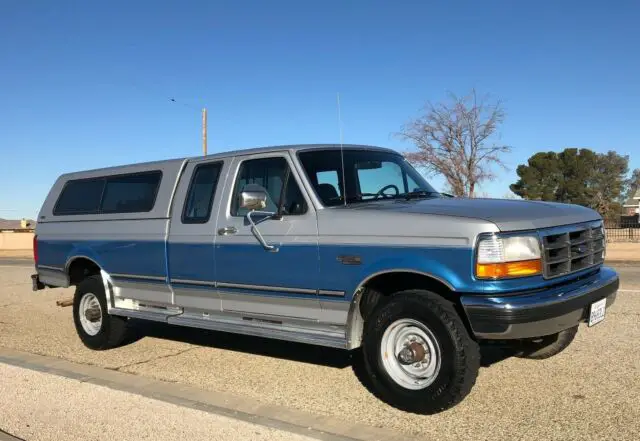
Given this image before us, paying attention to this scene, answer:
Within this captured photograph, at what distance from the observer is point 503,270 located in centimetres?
410

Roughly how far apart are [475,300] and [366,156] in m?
2.17

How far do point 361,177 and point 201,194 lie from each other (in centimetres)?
162

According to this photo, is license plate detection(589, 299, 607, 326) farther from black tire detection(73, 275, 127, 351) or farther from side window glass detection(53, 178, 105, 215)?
side window glass detection(53, 178, 105, 215)

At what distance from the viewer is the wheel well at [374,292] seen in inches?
183

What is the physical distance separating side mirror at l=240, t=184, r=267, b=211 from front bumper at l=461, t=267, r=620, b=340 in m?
1.81

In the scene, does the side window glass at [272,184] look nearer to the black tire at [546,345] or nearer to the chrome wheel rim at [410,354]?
the chrome wheel rim at [410,354]

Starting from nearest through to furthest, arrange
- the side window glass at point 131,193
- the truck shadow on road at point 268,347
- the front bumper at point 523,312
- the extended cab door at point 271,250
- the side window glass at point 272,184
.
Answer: the front bumper at point 523,312, the extended cab door at point 271,250, the side window glass at point 272,184, the truck shadow on road at point 268,347, the side window glass at point 131,193

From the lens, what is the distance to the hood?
4.23m

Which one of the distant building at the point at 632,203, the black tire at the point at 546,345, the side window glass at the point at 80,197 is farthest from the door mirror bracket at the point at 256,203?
the distant building at the point at 632,203

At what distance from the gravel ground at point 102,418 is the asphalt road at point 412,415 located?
0.62 meters

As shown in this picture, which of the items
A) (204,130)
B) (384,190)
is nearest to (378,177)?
(384,190)

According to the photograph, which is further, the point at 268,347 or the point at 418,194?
the point at 268,347

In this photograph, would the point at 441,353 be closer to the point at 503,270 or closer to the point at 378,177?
the point at 503,270

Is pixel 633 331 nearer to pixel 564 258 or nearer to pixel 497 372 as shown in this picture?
pixel 497 372
